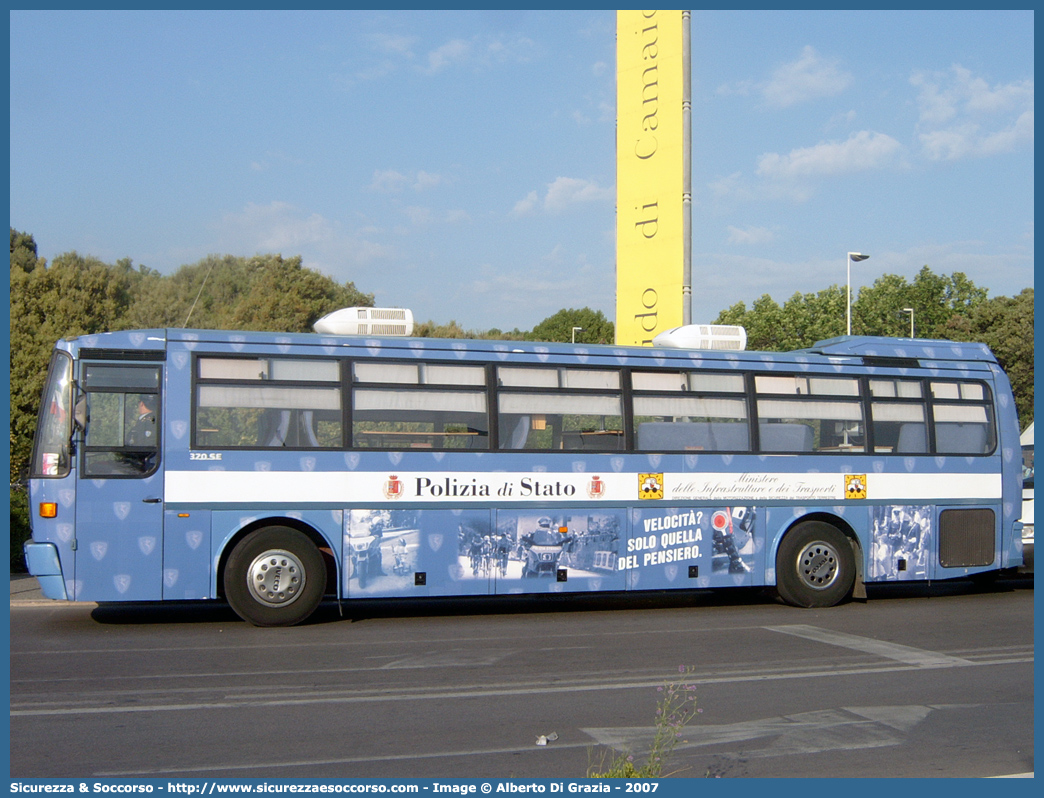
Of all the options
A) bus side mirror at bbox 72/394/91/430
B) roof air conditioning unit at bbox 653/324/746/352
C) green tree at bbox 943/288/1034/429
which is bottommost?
bus side mirror at bbox 72/394/91/430

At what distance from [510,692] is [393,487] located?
3.94m

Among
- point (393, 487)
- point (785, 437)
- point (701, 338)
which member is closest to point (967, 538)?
point (785, 437)

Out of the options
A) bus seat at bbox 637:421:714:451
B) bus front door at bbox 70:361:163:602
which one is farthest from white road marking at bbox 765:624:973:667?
bus front door at bbox 70:361:163:602

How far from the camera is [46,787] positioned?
5480 millimetres

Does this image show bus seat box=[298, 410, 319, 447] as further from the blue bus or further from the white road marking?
the white road marking

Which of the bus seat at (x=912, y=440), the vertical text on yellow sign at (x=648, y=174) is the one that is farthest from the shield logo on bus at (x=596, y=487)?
the vertical text on yellow sign at (x=648, y=174)

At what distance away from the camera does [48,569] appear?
34.0 ft

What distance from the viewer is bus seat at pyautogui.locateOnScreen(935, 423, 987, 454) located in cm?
1359

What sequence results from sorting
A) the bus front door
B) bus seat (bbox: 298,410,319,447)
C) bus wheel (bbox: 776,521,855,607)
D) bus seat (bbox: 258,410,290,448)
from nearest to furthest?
the bus front door
bus seat (bbox: 258,410,290,448)
bus seat (bbox: 298,410,319,447)
bus wheel (bbox: 776,521,855,607)

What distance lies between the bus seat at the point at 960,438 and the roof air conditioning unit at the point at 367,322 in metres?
7.19

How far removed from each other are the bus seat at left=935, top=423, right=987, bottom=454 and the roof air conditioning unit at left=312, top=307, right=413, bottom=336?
283 inches

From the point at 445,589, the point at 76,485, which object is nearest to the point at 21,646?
the point at 76,485

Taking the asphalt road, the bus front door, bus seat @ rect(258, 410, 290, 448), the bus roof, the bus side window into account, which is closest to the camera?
the asphalt road

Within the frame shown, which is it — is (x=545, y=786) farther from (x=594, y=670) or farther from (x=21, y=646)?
(x=21, y=646)
